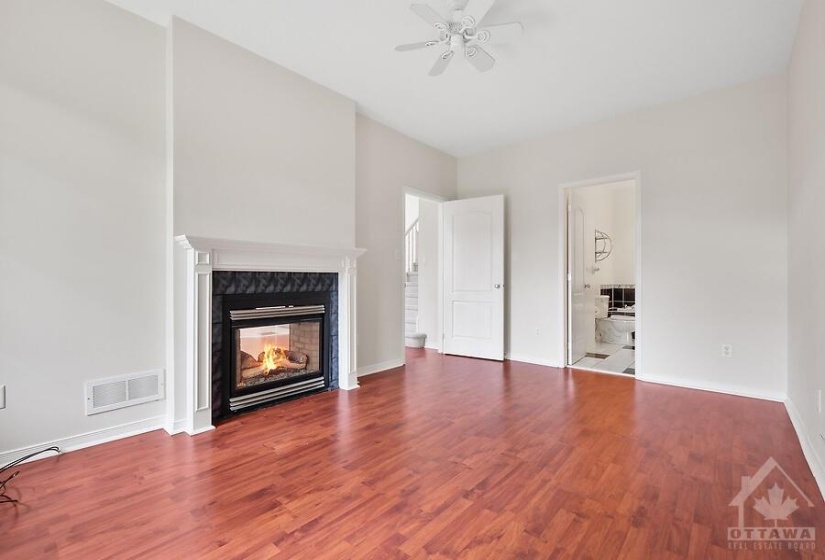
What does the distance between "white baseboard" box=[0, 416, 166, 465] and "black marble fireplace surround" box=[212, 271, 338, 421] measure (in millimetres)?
406

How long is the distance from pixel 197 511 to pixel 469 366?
3488 millimetres

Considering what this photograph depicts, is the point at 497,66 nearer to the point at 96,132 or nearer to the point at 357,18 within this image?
the point at 357,18

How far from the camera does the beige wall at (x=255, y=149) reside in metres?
2.89

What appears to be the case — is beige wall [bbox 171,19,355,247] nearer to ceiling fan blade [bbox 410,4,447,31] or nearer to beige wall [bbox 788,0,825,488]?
ceiling fan blade [bbox 410,4,447,31]

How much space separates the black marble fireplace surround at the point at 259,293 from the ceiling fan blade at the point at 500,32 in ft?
7.60

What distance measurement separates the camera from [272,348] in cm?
361

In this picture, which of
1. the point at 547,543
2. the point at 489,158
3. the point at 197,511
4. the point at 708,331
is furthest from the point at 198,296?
the point at 708,331

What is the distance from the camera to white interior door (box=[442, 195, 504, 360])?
521 centimetres

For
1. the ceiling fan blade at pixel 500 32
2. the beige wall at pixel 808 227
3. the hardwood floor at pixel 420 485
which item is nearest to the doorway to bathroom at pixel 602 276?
the beige wall at pixel 808 227

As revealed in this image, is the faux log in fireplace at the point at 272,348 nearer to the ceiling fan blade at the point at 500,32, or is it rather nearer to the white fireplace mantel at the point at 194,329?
the white fireplace mantel at the point at 194,329

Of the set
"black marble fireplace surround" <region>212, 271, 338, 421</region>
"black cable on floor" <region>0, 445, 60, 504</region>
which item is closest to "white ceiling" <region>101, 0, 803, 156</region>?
"black marble fireplace surround" <region>212, 271, 338, 421</region>

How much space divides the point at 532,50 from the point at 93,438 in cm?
413

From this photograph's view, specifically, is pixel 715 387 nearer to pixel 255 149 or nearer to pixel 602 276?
pixel 602 276

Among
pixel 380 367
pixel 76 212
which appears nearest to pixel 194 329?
pixel 76 212
